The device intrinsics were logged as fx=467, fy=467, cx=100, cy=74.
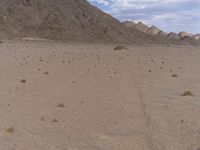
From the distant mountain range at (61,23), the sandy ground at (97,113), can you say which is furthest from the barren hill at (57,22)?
the sandy ground at (97,113)

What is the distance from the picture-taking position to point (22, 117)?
1487 centimetres

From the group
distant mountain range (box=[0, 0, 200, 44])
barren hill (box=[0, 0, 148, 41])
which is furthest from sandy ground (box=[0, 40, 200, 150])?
barren hill (box=[0, 0, 148, 41])

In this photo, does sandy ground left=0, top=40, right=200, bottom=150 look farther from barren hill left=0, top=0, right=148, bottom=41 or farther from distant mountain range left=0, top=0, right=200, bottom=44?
barren hill left=0, top=0, right=148, bottom=41

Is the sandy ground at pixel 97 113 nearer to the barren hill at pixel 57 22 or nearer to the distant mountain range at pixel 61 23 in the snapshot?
the distant mountain range at pixel 61 23

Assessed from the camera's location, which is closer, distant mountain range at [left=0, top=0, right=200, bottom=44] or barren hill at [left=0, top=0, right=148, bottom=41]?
distant mountain range at [left=0, top=0, right=200, bottom=44]

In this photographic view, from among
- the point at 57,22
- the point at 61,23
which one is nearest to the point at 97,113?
the point at 57,22

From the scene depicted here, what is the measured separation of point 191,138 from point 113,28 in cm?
11871

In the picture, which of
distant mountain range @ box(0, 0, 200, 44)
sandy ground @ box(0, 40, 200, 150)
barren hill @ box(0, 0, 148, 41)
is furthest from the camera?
barren hill @ box(0, 0, 148, 41)

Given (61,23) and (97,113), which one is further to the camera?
(61,23)

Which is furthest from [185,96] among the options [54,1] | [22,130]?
[54,1]

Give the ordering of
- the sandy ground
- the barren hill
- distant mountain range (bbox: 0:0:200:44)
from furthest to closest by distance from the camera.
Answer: the barren hill < distant mountain range (bbox: 0:0:200:44) < the sandy ground

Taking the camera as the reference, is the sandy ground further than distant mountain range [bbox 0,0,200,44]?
No

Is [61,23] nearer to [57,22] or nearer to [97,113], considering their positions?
[57,22]

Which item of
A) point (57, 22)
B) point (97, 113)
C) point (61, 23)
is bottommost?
point (97, 113)
